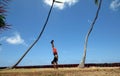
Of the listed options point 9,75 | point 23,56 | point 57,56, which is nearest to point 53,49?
point 57,56

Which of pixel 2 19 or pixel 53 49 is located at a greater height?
pixel 2 19

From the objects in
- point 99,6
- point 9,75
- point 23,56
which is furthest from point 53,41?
point 99,6

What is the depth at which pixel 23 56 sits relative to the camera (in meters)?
33.3

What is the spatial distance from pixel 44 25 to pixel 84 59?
18.3ft

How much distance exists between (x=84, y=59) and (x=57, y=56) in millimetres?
9870

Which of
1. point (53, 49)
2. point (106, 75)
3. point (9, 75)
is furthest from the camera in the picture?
point (53, 49)

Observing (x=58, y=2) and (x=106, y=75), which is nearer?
(x=106, y=75)

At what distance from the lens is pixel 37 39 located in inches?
1355

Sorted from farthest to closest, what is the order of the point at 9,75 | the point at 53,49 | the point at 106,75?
the point at 53,49 → the point at 9,75 → the point at 106,75

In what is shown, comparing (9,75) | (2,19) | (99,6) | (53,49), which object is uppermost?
(99,6)

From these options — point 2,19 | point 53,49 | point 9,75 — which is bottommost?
point 9,75

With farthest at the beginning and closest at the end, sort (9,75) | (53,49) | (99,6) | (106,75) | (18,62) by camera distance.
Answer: (99,6) < (18,62) < (53,49) < (9,75) < (106,75)

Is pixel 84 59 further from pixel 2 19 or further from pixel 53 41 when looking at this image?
pixel 2 19

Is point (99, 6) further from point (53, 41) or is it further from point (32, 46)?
point (53, 41)
